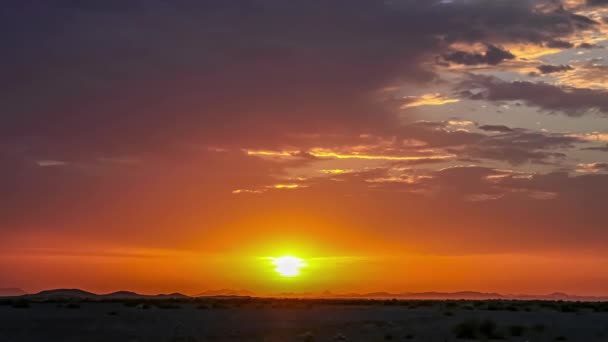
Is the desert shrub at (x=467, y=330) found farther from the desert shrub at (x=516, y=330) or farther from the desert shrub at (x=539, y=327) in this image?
the desert shrub at (x=539, y=327)

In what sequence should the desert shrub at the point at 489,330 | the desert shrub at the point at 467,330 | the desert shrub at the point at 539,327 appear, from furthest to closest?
the desert shrub at the point at 539,327
the desert shrub at the point at 489,330
the desert shrub at the point at 467,330

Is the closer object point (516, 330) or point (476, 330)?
point (476, 330)

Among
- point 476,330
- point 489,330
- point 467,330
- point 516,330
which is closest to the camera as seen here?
point 467,330

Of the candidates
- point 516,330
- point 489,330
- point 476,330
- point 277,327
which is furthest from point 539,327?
point 277,327

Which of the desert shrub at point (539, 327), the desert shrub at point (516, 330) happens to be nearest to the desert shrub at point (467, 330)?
the desert shrub at point (516, 330)

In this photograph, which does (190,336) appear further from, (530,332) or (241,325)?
(530,332)

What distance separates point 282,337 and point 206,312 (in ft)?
58.7

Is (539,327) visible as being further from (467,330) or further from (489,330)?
(467,330)

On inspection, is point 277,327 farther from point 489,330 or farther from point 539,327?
point 539,327

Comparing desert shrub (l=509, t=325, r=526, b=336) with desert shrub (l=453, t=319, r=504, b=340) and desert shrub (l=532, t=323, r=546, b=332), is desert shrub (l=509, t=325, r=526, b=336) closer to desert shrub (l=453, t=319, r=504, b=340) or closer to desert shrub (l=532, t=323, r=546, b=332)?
desert shrub (l=532, t=323, r=546, b=332)

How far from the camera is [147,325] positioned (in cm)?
4781

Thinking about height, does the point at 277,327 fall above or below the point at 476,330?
above

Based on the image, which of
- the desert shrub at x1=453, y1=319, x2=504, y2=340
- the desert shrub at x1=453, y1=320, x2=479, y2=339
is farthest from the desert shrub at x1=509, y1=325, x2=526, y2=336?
the desert shrub at x1=453, y1=320, x2=479, y2=339

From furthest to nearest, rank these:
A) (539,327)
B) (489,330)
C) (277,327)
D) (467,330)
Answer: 1. (277,327)
2. (539,327)
3. (489,330)
4. (467,330)
